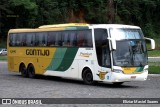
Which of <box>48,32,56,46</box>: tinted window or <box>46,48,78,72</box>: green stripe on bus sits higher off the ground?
<box>48,32,56,46</box>: tinted window

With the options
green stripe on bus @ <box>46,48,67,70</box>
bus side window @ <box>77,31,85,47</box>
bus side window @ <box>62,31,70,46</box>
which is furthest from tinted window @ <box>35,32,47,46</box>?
bus side window @ <box>77,31,85,47</box>

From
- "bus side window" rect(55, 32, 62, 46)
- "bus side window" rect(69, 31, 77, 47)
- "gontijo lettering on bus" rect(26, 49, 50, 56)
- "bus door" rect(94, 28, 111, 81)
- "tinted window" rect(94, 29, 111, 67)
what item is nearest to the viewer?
"bus door" rect(94, 28, 111, 81)

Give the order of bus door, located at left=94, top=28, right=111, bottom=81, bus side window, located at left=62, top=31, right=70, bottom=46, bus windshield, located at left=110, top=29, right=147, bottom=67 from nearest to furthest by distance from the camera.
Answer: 1. bus windshield, located at left=110, top=29, right=147, bottom=67
2. bus door, located at left=94, top=28, right=111, bottom=81
3. bus side window, located at left=62, top=31, right=70, bottom=46

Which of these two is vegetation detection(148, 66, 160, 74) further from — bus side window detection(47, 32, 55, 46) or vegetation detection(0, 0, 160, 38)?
vegetation detection(0, 0, 160, 38)

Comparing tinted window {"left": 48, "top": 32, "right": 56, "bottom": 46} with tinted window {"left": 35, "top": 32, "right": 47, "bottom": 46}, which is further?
tinted window {"left": 35, "top": 32, "right": 47, "bottom": 46}

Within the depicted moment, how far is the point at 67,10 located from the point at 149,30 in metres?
15.9

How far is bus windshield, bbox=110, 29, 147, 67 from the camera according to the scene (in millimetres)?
23250

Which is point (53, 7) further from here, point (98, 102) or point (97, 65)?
point (98, 102)

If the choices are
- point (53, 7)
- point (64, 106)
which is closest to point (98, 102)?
point (64, 106)

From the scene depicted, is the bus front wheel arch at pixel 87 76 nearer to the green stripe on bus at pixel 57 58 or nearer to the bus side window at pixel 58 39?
the green stripe on bus at pixel 57 58

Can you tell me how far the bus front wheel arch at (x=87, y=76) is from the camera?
24786mm

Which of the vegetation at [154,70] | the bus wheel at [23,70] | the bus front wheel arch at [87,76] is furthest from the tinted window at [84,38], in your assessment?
the vegetation at [154,70]

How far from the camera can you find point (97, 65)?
79.2ft

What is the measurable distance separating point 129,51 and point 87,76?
9.57ft
